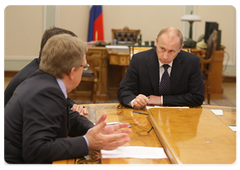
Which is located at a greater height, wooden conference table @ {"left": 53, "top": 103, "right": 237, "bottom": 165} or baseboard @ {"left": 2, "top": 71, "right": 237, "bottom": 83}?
baseboard @ {"left": 2, "top": 71, "right": 237, "bottom": 83}

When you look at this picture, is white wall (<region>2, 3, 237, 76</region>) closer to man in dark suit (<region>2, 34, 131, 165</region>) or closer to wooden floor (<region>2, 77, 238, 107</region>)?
wooden floor (<region>2, 77, 238, 107</region>)

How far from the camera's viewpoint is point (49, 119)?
4.23 ft

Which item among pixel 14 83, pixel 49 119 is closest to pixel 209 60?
pixel 14 83

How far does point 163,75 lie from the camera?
8.68 feet

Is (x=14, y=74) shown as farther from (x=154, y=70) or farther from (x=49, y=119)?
(x=49, y=119)

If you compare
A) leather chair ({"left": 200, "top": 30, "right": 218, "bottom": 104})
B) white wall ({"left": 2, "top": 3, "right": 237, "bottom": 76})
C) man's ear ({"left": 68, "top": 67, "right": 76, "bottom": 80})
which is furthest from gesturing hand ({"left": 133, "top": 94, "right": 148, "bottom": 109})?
white wall ({"left": 2, "top": 3, "right": 237, "bottom": 76})

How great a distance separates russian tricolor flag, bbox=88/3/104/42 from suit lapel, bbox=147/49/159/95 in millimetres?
5235

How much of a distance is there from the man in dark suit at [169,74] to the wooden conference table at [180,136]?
371 millimetres

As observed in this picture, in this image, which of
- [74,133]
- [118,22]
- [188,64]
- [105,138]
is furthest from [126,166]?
[118,22]

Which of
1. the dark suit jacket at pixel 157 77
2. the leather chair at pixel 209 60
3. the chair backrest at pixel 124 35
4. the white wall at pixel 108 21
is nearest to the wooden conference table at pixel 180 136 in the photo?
the dark suit jacket at pixel 157 77

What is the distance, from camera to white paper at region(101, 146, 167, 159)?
4.44 feet

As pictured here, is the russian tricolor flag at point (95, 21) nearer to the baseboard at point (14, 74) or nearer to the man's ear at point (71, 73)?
the baseboard at point (14, 74)

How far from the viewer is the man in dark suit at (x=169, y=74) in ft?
8.10

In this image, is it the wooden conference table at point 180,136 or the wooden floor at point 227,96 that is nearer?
the wooden conference table at point 180,136
